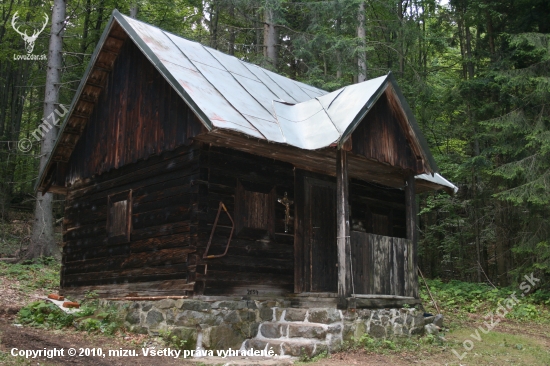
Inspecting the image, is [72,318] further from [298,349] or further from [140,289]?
[298,349]

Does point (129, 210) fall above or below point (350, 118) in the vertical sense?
below

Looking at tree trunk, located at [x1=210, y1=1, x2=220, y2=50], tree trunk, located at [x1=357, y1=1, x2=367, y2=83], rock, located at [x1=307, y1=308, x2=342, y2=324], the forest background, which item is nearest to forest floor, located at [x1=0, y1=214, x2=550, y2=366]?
rock, located at [x1=307, y1=308, x2=342, y2=324]

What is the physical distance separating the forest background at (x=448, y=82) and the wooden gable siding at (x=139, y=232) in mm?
5466

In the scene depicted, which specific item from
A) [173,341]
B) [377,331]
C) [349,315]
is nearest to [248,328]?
[173,341]

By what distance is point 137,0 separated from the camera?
1998cm

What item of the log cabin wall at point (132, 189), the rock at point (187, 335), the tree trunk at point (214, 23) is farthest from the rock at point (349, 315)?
the tree trunk at point (214, 23)

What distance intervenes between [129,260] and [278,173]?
341 cm

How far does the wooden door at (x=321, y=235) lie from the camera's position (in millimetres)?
11016

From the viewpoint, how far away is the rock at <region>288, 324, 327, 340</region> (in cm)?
865

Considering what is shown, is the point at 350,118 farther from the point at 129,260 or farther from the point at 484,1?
the point at 484,1

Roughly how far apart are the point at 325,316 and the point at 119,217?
4.93 meters

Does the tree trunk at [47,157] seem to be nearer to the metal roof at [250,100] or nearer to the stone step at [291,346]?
the metal roof at [250,100]

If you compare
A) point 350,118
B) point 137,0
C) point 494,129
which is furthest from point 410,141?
point 137,0

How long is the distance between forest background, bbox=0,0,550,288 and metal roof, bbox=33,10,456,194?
6448 mm
